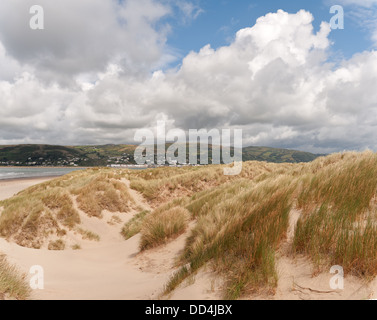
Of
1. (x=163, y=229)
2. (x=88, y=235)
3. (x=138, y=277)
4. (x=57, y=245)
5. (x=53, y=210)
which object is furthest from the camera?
(x=53, y=210)

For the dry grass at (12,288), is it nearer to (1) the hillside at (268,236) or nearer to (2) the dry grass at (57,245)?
(1) the hillside at (268,236)

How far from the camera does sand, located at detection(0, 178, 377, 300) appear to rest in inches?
122

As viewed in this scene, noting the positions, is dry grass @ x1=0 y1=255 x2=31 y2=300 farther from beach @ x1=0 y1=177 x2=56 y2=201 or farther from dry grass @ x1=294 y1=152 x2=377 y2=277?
beach @ x1=0 y1=177 x2=56 y2=201

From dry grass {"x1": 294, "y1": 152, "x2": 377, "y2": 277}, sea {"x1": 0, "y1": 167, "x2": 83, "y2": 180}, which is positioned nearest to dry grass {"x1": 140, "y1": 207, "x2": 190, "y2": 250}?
dry grass {"x1": 294, "y1": 152, "x2": 377, "y2": 277}

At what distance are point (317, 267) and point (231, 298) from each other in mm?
1420

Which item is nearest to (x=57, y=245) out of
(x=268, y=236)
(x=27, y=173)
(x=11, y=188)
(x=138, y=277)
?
(x=138, y=277)

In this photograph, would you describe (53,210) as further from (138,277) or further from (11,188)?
(11,188)

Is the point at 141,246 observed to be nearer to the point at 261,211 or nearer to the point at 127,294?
the point at 127,294

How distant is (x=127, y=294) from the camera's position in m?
4.66

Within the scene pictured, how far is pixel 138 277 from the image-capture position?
5883 mm

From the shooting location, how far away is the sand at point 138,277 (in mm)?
3107

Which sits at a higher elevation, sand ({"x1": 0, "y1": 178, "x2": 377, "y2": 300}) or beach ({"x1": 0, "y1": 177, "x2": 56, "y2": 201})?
sand ({"x1": 0, "y1": 178, "x2": 377, "y2": 300})

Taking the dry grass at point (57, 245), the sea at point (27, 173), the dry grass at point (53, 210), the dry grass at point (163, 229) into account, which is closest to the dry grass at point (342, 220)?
the dry grass at point (163, 229)
